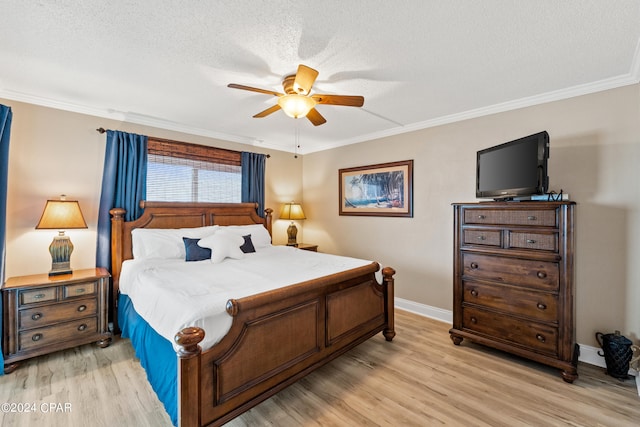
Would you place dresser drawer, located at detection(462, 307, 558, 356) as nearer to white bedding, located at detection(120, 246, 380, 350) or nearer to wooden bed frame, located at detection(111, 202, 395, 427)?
wooden bed frame, located at detection(111, 202, 395, 427)

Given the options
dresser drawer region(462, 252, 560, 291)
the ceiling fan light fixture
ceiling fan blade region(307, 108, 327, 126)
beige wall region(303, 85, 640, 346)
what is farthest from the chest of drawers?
the ceiling fan light fixture

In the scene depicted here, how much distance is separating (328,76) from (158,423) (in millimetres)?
2820

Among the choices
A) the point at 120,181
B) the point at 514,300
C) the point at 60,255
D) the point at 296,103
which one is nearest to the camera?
the point at 296,103

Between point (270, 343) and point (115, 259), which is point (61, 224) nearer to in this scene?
point (115, 259)

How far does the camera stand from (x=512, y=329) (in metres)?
2.51

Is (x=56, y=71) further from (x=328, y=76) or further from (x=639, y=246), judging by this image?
(x=639, y=246)

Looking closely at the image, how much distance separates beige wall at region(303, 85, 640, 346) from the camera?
2.38 meters

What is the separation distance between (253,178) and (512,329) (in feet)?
12.4

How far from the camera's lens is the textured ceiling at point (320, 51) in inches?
62.6

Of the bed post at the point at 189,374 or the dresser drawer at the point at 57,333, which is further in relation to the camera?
the dresser drawer at the point at 57,333

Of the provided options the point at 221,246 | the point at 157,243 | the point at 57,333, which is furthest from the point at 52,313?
the point at 221,246

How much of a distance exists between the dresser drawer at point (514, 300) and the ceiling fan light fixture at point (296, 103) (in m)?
2.28

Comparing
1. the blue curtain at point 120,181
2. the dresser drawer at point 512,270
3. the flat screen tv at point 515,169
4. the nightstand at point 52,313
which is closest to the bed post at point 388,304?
the dresser drawer at point 512,270

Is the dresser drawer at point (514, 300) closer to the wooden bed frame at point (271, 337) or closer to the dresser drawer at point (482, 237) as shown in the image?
the dresser drawer at point (482, 237)
